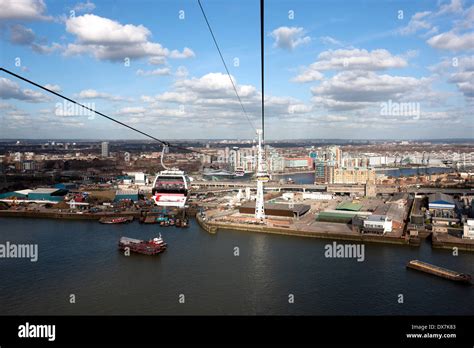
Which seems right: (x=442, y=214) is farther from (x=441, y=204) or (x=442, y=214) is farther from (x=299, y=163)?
(x=299, y=163)

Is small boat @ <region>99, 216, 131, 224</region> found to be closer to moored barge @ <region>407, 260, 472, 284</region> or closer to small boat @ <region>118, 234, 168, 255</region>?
small boat @ <region>118, 234, 168, 255</region>

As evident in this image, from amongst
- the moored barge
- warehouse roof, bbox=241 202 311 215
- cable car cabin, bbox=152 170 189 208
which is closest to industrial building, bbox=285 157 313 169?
warehouse roof, bbox=241 202 311 215

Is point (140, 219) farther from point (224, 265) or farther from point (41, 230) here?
point (224, 265)

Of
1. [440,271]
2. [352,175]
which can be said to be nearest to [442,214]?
[440,271]

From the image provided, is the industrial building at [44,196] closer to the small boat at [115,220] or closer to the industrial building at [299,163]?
the small boat at [115,220]

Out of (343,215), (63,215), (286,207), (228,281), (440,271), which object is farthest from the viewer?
(63,215)
